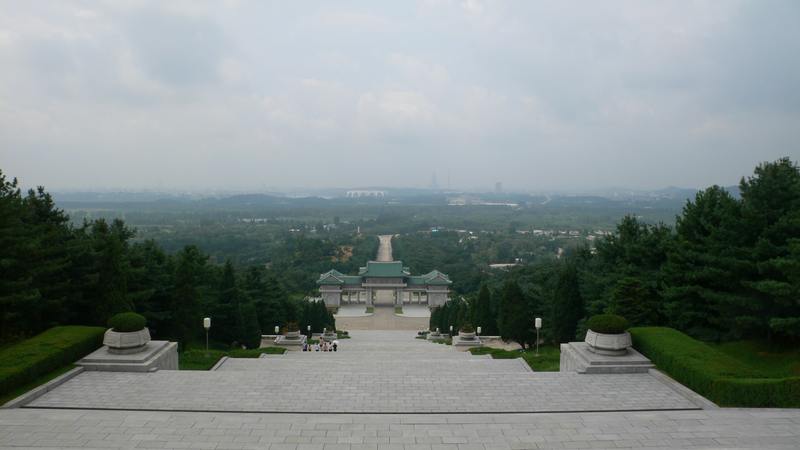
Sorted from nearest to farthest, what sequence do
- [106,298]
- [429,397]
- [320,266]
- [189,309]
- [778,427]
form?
[778,427] → [429,397] → [106,298] → [189,309] → [320,266]

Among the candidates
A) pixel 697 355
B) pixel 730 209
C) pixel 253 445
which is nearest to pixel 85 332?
pixel 253 445

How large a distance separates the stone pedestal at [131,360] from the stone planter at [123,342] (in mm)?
61

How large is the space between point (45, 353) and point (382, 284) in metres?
43.1

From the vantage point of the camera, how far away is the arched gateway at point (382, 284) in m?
51.5

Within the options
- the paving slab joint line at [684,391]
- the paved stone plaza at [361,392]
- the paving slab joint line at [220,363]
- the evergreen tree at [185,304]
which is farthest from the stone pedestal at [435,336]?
the paving slab joint line at [684,391]

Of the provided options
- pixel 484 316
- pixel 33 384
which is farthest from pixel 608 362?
pixel 484 316

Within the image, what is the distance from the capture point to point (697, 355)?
32.3 ft

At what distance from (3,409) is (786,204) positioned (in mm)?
14912

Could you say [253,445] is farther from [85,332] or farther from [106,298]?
[106,298]

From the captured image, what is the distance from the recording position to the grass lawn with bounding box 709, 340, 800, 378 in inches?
401

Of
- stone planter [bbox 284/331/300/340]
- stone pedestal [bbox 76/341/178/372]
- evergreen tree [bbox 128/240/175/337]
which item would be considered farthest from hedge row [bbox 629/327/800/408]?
stone planter [bbox 284/331/300/340]

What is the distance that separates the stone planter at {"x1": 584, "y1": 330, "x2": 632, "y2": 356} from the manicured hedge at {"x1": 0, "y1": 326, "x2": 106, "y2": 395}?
1011 centimetres

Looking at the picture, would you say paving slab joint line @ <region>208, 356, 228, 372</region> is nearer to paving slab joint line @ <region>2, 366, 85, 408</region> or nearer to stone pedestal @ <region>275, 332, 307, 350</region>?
paving slab joint line @ <region>2, 366, 85, 408</region>

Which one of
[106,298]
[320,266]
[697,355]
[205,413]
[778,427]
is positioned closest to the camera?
[778,427]
